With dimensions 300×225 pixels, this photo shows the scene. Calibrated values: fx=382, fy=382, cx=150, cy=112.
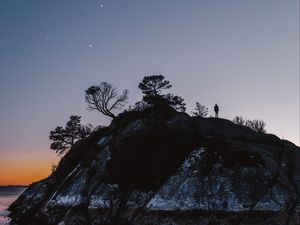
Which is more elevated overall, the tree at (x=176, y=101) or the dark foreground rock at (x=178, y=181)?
the tree at (x=176, y=101)

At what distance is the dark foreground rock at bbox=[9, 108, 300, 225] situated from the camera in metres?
24.3

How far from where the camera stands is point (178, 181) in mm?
26719

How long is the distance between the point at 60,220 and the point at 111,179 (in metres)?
4.77

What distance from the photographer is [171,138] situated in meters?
31.9

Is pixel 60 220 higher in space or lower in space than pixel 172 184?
lower

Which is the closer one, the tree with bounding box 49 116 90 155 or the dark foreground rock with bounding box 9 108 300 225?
the dark foreground rock with bounding box 9 108 300 225

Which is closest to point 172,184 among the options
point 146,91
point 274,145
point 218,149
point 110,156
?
point 218,149

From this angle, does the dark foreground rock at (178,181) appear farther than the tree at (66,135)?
No

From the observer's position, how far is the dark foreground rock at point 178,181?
24312 mm

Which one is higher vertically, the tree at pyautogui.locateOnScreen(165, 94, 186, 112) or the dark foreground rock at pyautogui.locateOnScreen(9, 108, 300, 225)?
the tree at pyautogui.locateOnScreen(165, 94, 186, 112)

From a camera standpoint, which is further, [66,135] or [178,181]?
[66,135]

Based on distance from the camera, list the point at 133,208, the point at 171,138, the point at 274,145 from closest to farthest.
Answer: the point at 133,208, the point at 171,138, the point at 274,145

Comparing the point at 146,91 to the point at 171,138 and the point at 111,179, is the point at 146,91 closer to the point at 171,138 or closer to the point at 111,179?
the point at 171,138

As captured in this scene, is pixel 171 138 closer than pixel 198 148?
No
